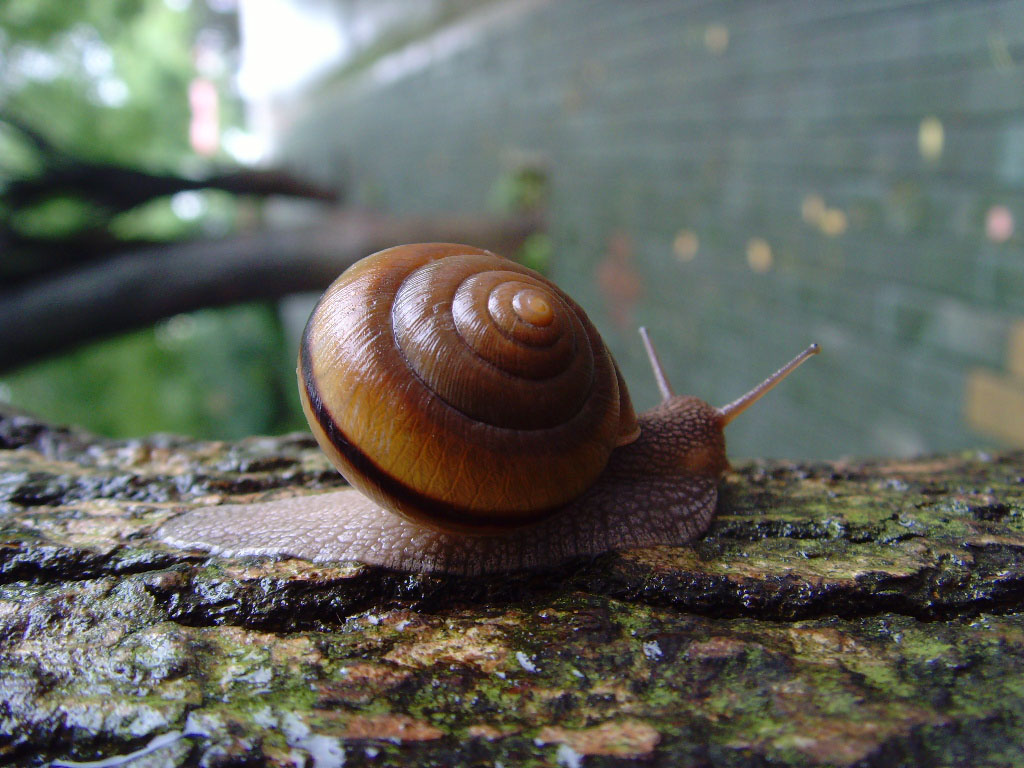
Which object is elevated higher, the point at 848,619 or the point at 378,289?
the point at 378,289

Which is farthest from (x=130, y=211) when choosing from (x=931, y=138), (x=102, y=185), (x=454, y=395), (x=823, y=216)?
(x=454, y=395)

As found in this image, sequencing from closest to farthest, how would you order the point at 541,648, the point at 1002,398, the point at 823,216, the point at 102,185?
1. the point at 541,648
2. the point at 1002,398
3. the point at 823,216
4. the point at 102,185

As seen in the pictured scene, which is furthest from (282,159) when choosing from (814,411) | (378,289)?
(378,289)

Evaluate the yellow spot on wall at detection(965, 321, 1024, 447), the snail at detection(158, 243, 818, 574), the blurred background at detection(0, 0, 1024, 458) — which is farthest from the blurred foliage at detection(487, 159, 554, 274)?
the snail at detection(158, 243, 818, 574)

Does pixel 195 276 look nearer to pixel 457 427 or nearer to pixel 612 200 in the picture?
pixel 612 200

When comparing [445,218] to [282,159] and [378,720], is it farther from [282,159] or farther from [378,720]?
[282,159]

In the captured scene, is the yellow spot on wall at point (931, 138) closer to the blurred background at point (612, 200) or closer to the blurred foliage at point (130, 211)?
the blurred background at point (612, 200)
